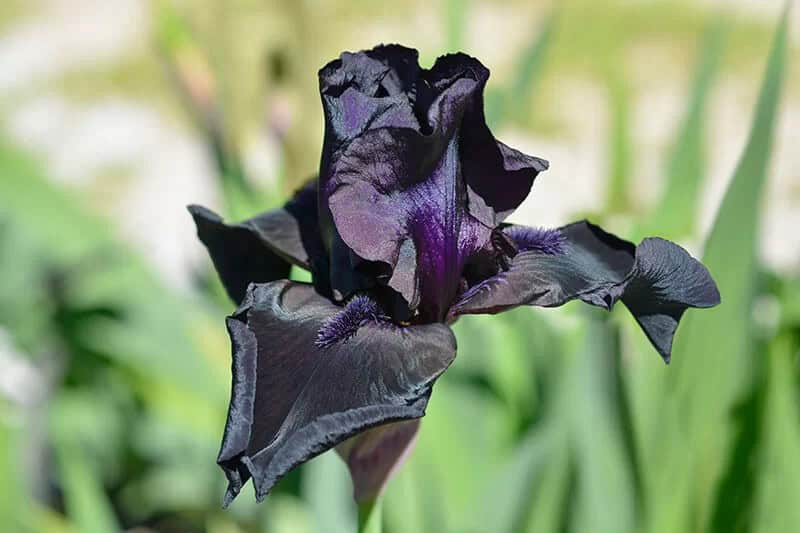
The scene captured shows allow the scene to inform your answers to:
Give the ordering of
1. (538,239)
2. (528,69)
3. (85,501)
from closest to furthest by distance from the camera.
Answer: (538,239) < (85,501) < (528,69)

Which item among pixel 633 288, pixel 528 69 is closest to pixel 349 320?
pixel 633 288

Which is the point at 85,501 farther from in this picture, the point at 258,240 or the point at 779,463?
the point at 779,463

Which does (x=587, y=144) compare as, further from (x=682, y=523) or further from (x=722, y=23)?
(x=682, y=523)

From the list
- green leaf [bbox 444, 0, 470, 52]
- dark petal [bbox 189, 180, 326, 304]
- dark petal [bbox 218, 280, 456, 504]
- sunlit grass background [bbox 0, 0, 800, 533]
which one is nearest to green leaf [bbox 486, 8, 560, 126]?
sunlit grass background [bbox 0, 0, 800, 533]

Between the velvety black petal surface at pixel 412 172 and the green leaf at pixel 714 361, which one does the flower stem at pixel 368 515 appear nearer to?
the velvety black petal surface at pixel 412 172

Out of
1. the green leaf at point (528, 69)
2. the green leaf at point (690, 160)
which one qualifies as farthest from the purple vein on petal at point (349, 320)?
the green leaf at point (528, 69)

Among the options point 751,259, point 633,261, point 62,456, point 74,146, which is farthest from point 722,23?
point 74,146
